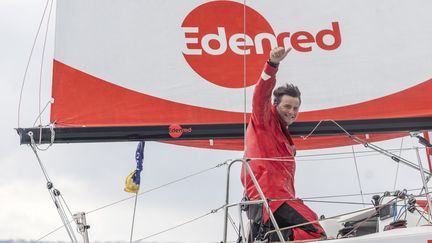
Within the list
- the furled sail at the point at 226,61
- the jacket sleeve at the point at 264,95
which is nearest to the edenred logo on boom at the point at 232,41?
the furled sail at the point at 226,61

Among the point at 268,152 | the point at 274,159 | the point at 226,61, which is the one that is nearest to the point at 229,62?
the point at 226,61

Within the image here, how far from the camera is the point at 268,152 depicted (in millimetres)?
4324

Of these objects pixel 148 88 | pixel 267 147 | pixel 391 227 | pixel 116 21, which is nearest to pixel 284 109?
pixel 267 147

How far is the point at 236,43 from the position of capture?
17.7 ft

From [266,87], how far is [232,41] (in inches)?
51.9

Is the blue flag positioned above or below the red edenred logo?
below

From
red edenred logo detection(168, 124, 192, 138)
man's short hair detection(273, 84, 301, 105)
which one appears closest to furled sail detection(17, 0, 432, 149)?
red edenred logo detection(168, 124, 192, 138)

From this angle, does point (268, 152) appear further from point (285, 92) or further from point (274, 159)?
point (285, 92)

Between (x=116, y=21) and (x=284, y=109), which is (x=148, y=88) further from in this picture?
(x=284, y=109)

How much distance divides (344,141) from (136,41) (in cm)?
148

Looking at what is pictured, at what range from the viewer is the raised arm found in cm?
402

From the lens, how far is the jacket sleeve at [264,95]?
4094 millimetres

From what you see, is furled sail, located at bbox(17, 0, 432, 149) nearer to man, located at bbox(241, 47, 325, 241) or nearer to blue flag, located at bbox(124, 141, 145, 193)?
blue flag, located at bbox(124, 141, 145, 193)

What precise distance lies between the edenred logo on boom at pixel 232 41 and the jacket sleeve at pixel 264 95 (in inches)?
41.4
